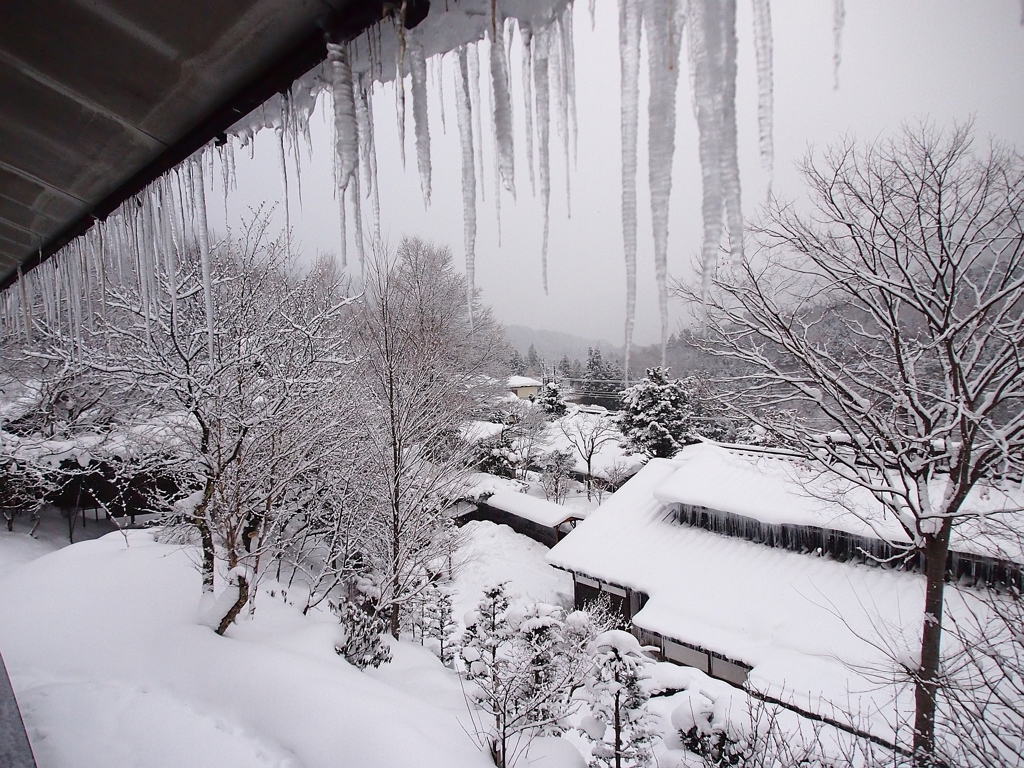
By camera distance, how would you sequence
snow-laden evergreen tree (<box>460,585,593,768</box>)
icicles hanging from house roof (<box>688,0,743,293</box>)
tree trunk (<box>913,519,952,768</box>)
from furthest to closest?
1. snow-laden evergreen tree (<box>460,585,593,768</box>)
2. tree trunk (<box>913,519,952,768</box>)
3. icicles hanging from house roof (<box>688,0,743,293</box>)

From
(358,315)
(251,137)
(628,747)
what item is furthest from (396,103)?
(358,315)

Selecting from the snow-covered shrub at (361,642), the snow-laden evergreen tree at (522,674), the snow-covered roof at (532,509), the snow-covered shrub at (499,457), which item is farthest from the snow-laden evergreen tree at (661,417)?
the snow-covered shrub at (361,642)

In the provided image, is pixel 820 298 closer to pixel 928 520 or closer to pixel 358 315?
pixel 928 520

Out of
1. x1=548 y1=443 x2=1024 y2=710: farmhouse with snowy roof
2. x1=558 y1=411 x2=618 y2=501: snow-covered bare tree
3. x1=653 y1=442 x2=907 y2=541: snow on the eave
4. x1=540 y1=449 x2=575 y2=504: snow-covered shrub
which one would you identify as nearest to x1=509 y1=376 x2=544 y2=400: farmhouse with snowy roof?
x1=558 y1=411 x2=618 y2=501: snow-covered bare tree

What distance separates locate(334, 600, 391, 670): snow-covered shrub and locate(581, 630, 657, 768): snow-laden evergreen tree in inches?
153

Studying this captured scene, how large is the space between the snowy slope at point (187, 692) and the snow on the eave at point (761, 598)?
4915 mm

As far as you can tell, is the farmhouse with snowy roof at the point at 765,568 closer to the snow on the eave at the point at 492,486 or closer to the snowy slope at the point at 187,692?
the snowy slope at the point at 187,692

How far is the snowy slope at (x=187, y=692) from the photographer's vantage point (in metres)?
4.75

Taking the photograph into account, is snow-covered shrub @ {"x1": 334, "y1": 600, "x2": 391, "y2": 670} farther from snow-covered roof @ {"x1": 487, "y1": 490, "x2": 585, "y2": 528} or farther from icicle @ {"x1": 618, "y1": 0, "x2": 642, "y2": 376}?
snow-covered roof @ {"x1": 487, "y1": 490, "x2": 585, "y2": 528}

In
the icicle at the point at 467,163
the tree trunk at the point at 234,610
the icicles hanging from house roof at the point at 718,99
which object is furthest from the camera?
the tree trunk at the point at 234,610

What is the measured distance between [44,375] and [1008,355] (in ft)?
70.3

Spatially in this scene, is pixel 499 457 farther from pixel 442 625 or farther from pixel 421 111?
pixel 421 111

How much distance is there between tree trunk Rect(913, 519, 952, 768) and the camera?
4.70 m

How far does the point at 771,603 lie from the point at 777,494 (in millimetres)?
3026
